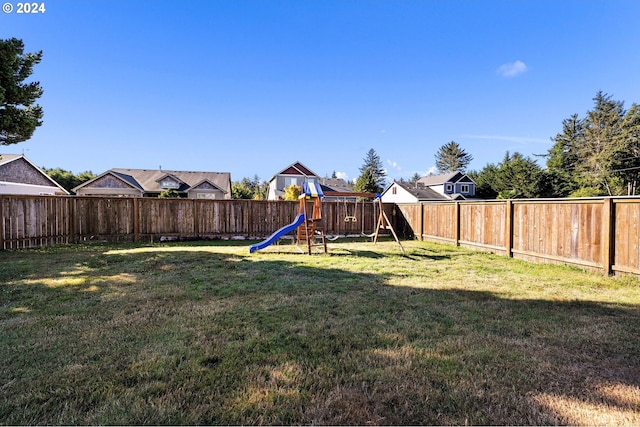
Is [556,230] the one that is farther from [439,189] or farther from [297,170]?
[439,189]

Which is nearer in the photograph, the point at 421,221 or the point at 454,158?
the point at 421,221

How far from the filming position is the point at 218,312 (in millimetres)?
3387

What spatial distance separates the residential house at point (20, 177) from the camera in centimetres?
1775

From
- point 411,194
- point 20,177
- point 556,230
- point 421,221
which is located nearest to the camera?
point 556,230

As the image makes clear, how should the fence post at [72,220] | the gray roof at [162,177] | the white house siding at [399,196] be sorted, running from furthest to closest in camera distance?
the white house siding at [399,196], the gray roof at [162,177], the fence post at [72,220]

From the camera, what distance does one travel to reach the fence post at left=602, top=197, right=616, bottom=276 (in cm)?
545

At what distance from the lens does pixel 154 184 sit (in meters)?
27.2

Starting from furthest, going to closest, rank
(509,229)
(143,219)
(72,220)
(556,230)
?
(143,219), (72,220), (509,229), (556,230)

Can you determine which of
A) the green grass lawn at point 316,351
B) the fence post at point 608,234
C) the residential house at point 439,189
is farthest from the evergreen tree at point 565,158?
the green grass lawn at point 316,351

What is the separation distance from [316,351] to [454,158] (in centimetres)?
6528

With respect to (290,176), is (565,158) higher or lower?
higher

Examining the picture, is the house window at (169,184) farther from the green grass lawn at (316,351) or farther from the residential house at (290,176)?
the green grass lawn at (316,351)

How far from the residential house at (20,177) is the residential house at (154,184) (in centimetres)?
314

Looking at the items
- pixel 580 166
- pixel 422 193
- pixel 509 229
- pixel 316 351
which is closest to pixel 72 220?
pixel 316 351
